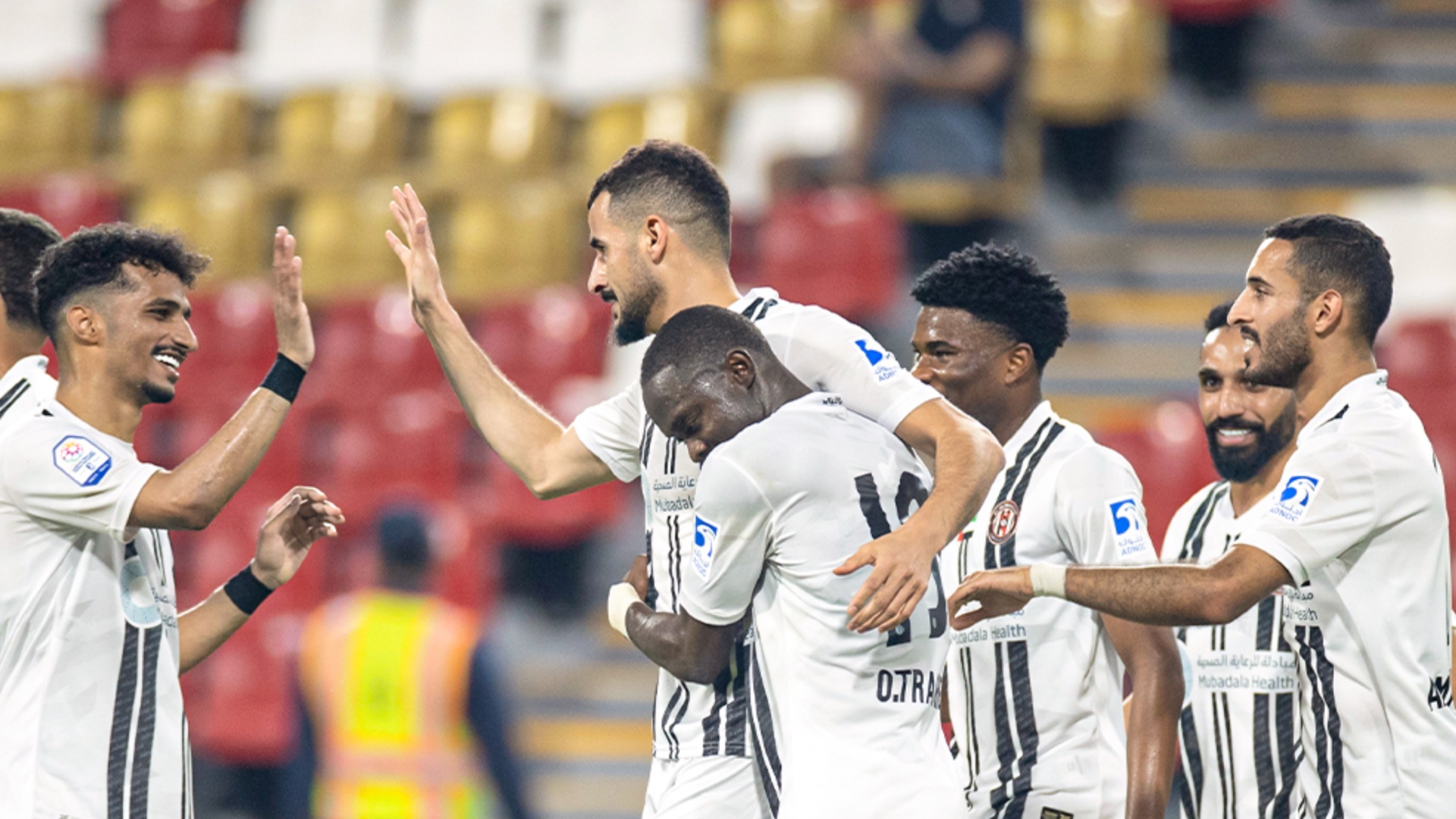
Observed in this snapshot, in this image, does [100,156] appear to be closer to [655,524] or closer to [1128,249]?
[1128,249]

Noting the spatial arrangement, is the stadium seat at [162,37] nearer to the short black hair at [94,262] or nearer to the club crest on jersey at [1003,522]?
the short black hair at [94,262]

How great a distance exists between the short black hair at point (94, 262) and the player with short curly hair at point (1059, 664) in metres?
1.99

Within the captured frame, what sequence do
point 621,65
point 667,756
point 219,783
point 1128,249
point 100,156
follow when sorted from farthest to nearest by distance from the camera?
point 100,156, point 621,65, point 1128,249, point 219,783, point 667,756

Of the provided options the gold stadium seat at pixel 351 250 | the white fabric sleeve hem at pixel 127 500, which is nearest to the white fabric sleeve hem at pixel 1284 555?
the white fabric sleeve hem at pixel 127 500

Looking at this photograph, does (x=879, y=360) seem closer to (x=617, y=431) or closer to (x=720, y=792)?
(x=617, y=431)

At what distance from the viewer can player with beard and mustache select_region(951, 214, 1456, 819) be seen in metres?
3.63

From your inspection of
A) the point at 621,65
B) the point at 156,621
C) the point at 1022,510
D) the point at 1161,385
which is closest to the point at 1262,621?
the point at 1022,510

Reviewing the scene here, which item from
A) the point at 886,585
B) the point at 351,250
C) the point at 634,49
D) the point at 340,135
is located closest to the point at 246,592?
the point at 886,585

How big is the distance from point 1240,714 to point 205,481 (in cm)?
253

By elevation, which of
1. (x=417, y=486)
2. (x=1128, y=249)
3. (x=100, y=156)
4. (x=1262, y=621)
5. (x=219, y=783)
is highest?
(x=100, y=156)

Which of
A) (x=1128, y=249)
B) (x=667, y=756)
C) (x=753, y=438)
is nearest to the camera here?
(x=753, y=438)

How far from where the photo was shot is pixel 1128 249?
9.97 m

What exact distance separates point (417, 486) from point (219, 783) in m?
1.82

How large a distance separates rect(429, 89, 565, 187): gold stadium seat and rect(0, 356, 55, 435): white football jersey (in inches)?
294
